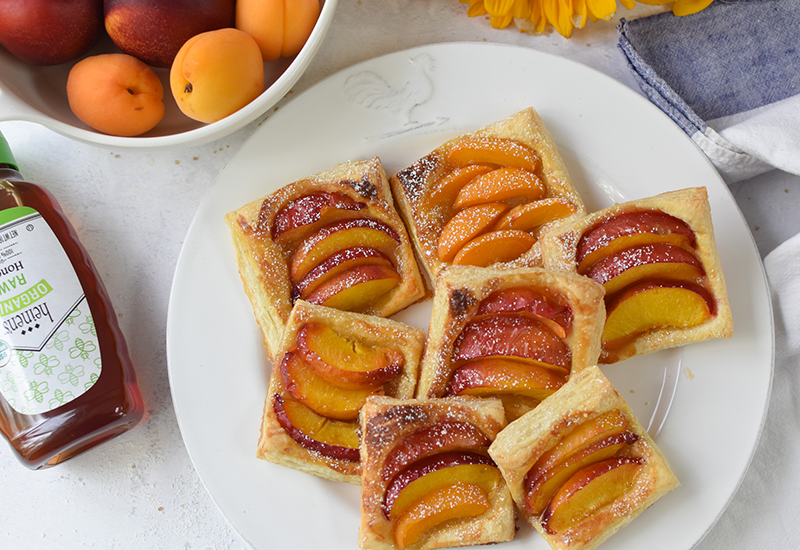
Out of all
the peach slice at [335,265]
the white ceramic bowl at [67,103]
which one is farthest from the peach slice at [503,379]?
the white ceramic bowl at [67,103]

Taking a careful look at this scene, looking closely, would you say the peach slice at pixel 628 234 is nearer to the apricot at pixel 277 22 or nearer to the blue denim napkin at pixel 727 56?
the blue denim napkin at pixel 727 56

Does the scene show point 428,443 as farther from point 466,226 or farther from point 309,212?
point 309,212

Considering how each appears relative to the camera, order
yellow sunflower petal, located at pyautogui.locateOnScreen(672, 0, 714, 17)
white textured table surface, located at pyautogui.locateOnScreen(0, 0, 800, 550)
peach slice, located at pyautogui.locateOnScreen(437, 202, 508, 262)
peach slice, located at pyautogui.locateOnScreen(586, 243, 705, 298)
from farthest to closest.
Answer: white textured table surface, located at pyautogui.locateOnScreen(0, 0, 800, 550), yellow sunflower petal, located at pyautogui.locateOnScreen(672, 0, 714, 17), peach slice, located at pyautogui.locateOnScreen(437, 202, 508, 262), peach slice, located at pyautogui.locateOnScreen(586, 243, 705, 298)

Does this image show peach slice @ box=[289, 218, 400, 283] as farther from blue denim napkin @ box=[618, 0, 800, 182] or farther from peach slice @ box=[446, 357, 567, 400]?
blue denim napkin @ box=[618, 0, 800, 182]

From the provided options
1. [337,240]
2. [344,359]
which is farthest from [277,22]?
[344,359]

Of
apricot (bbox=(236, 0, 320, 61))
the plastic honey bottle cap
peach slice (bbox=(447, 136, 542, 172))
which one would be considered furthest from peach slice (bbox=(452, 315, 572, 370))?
the plastic honey bottle cap

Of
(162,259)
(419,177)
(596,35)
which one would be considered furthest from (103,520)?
(596,35)

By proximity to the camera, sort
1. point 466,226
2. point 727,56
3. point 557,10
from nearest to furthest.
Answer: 1. point 466,226
2. point 557,10
3. point 727,56
